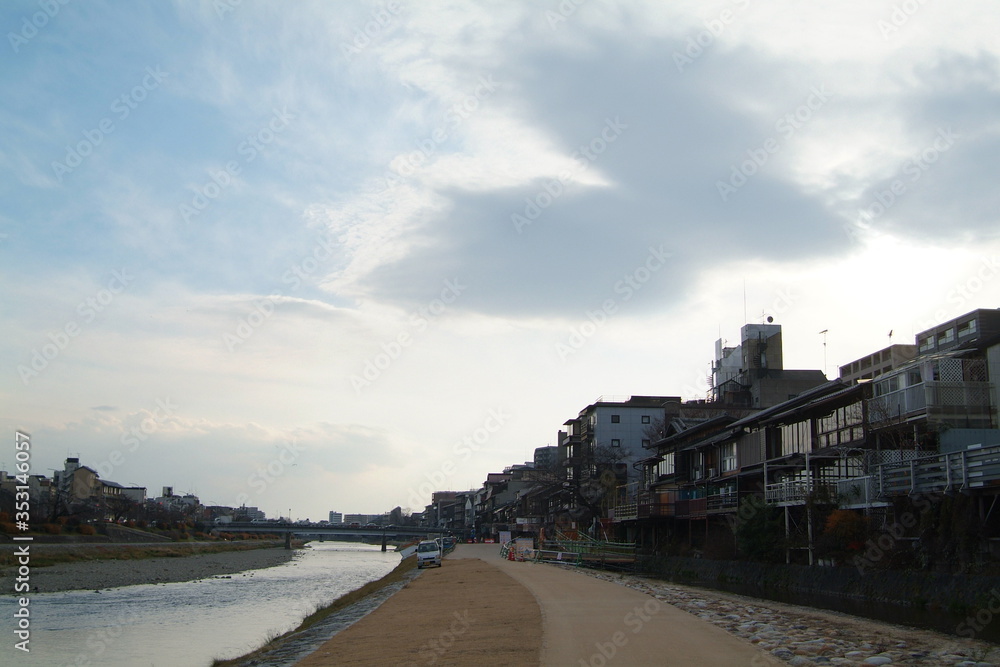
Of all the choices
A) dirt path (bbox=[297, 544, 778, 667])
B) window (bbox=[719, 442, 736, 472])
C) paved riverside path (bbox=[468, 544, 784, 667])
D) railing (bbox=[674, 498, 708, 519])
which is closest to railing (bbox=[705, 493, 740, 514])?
railing (bbox=[674, 498, 708, 519])

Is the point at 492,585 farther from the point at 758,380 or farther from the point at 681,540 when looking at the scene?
the point at 758,380

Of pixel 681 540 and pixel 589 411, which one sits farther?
pixel 589 411

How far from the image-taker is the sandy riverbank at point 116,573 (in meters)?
52.0

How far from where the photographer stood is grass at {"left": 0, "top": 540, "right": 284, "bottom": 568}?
6619 centimetres

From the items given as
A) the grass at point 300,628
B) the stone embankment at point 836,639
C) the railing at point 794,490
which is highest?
the railing at point 794,490

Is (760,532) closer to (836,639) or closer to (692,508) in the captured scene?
(692,508)

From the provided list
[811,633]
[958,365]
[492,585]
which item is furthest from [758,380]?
[811,633]

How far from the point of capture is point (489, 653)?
17469 mm

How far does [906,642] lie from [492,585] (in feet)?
69.7

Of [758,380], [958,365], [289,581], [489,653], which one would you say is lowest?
[289,581]

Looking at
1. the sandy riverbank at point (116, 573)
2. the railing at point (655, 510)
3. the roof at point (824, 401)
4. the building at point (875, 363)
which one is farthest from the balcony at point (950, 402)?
the sandy riverbank at point (116, 573)

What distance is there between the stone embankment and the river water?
16.7 m

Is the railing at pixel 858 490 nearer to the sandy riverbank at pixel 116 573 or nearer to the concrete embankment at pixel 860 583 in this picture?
the concrete embankment at pixel 860 583

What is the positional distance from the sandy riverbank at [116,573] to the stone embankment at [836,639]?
43.4 m
